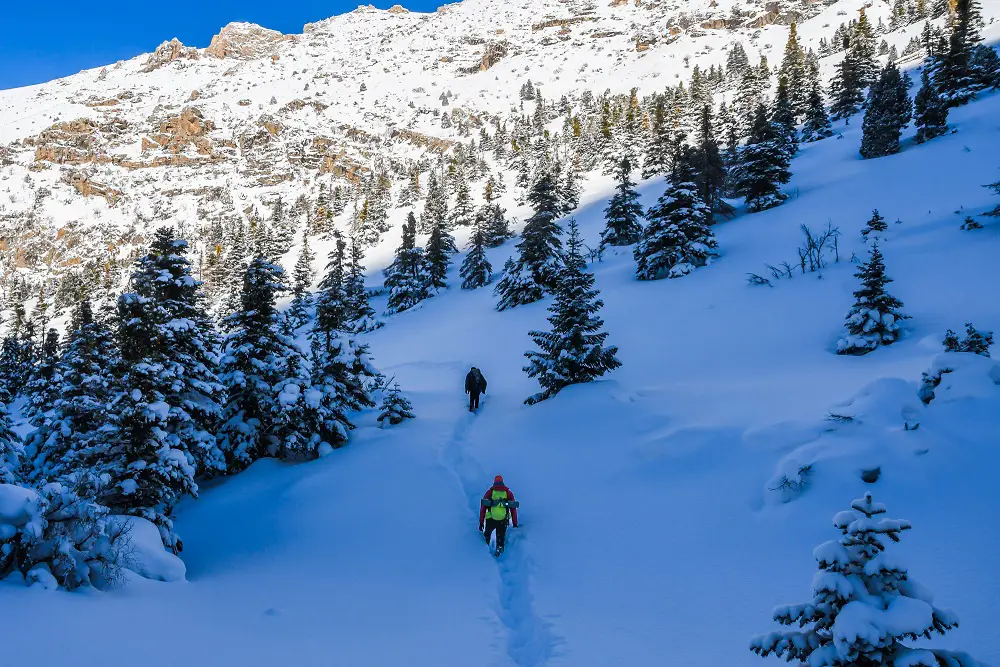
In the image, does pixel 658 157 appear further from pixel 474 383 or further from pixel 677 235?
pixel 474 383

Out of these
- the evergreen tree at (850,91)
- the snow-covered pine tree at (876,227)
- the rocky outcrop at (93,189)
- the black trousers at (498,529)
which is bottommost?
the black trousers at (498,529)

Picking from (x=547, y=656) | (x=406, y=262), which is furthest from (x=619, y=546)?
(x=406, y=262)

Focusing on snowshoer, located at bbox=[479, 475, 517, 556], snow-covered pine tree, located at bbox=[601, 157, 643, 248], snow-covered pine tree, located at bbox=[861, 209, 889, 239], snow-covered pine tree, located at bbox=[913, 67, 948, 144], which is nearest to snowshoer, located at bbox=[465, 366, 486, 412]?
snowshoer, located at bbox=[479, 475, 517, 556]

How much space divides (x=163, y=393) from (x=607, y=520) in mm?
9637

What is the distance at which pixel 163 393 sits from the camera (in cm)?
1083

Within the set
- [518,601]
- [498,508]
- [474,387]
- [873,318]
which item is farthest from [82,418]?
[873,318]

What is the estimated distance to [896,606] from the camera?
2.80 meters

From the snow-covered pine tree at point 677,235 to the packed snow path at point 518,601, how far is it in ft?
68.0

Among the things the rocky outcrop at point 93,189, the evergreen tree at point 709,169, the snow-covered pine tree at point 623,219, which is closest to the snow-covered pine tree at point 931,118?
the evergreen tree at point 709,169

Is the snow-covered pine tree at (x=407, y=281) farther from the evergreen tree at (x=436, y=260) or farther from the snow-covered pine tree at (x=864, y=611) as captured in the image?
the snow-covered pine tree at (x=864, y=611)

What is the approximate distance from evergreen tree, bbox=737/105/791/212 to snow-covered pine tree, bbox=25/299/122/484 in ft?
123

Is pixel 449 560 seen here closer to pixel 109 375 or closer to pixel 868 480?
pixel 868 480

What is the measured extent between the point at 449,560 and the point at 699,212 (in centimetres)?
2655

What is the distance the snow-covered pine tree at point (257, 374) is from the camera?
1301 centimetres
